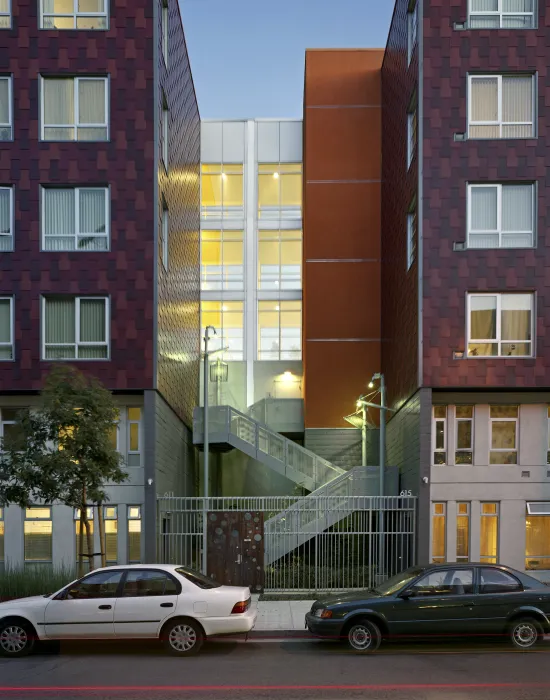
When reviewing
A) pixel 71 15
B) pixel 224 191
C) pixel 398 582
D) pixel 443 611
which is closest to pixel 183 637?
pixel 398 582

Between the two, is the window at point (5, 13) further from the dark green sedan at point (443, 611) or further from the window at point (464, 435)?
the dark green sedan at point (443, 611)

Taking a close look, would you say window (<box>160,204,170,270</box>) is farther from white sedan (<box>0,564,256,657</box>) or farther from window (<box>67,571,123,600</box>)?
white sedan (<box>0,564,256,657</box>)

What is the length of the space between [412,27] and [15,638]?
18009 mm

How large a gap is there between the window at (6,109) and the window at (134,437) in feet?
24.6

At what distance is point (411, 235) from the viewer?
2195 centimetres

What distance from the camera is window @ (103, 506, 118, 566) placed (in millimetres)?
20078

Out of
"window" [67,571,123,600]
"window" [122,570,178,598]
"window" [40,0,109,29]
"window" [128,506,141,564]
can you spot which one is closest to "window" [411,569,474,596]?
"window" [122,570,178,598]

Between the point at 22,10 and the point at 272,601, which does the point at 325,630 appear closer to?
the point at 272,601

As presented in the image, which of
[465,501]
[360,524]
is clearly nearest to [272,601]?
[360,524]

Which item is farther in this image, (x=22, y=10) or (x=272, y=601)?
(x=22, y=10)

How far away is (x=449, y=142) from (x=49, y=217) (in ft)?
33.3

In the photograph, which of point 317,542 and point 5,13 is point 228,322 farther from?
point 317,542

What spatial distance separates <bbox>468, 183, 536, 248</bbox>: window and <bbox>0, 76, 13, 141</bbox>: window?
37.9 feet

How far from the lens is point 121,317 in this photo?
19.7 metres
